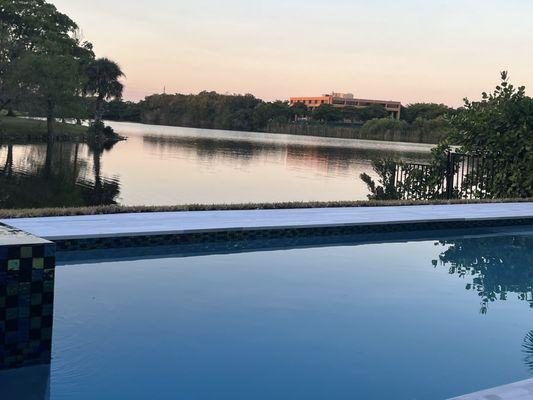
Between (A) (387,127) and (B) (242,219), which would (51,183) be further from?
(A) (387,127)

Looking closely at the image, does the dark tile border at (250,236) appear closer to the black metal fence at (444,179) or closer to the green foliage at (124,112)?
the black metal fence at (444,179)

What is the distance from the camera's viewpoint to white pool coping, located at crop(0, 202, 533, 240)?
269 inches

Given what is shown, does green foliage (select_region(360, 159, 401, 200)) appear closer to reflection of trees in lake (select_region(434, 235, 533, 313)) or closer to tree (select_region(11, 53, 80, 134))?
reflection of trees in lake (select_region(434, 235, 533, 313))

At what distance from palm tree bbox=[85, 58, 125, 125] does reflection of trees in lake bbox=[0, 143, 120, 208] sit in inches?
1322

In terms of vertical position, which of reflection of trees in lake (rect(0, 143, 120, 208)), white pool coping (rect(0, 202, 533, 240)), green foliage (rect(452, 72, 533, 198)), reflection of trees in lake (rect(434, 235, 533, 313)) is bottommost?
reflection of trees in lake (rect(0, 143, 120, 208))

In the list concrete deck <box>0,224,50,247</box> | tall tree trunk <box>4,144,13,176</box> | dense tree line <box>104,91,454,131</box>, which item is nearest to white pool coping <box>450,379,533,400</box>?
concrete deck <box>0,224,50,247</box>

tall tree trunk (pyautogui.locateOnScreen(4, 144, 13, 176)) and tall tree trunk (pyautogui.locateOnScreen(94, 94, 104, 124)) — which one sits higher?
tall tree trunk (pyautogui.locateOnScreen(94, 94, 104, 124))

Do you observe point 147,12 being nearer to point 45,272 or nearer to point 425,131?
point 45,272

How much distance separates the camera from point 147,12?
2502 centimetres

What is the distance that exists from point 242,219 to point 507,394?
17.4 feet

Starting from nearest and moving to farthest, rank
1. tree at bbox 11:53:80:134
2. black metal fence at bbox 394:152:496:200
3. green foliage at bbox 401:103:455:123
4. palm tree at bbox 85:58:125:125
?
black metal fence at bbox 394:152:496:200 < tree at bbox 11:53:80:134 < palm tree at bbox 85:58:125:125 < green foliage at bbox 401:103:455:123

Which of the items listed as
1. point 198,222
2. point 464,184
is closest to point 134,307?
point 198,222

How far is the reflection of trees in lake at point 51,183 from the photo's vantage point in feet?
50.5

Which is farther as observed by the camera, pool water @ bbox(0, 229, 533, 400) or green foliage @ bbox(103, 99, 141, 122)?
green foliage @ bbox(103, 99, 141, 122)
